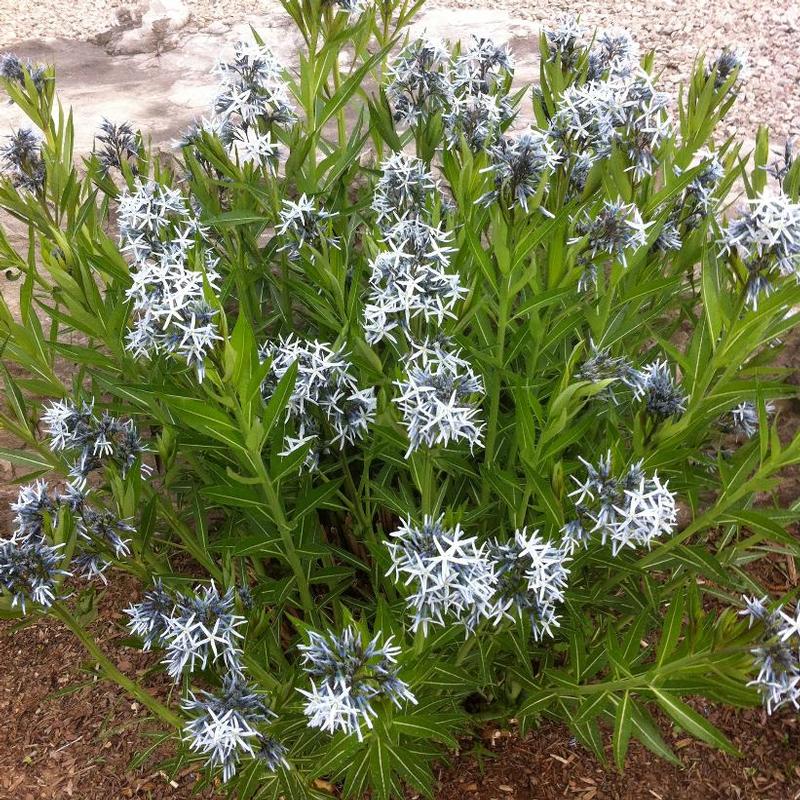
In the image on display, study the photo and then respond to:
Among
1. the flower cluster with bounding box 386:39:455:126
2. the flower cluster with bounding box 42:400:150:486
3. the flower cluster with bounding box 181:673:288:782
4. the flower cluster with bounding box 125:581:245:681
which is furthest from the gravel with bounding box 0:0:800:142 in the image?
the flower cluster with bounding box 181:673:288:782

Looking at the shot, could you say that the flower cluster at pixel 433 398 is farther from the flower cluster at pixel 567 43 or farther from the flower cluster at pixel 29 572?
the flower cluster at pixel 567 43

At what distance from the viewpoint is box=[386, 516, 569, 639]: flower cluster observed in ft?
5.17

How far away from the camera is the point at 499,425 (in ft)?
7.93

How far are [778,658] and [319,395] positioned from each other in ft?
3.97

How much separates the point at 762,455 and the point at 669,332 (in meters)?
0.86

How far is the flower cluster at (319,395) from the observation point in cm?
197

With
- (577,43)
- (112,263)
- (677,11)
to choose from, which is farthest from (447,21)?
(112,263)

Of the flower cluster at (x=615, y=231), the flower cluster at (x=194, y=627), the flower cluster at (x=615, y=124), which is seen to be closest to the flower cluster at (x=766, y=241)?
the flower cluster at (x=615, y=231)

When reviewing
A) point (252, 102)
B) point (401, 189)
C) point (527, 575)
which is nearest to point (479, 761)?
point (527, 575)

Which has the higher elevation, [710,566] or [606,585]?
[710,566]

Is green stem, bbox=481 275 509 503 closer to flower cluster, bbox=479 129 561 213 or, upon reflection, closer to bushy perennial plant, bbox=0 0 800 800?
bushy perennial plant, bbox=0 0 800 800

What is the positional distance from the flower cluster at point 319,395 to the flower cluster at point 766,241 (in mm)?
926

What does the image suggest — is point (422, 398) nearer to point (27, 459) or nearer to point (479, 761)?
point (27, 459)

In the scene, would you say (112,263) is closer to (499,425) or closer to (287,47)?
(499,425)
